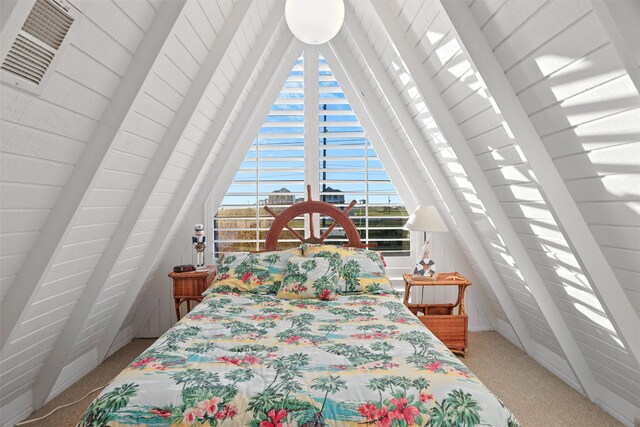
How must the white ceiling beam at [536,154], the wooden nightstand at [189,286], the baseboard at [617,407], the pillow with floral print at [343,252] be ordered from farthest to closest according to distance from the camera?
the wooden nightstand at [189,286]
the pillow with floral print at [343,252]
the baseboard at [617,407]
the white ceiling beam at [536,154]

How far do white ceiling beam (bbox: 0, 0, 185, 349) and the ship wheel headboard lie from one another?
1980mm

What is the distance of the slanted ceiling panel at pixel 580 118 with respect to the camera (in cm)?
121

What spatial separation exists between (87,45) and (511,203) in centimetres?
200

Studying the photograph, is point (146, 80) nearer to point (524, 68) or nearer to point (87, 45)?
point (87, 45)

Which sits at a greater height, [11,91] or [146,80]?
[146,80]

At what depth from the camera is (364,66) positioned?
3.37 m

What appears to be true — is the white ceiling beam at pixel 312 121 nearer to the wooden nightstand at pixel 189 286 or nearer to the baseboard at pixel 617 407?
the wooden nightstand at pixel 189 286

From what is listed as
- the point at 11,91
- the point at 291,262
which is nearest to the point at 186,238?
the point at 291,262

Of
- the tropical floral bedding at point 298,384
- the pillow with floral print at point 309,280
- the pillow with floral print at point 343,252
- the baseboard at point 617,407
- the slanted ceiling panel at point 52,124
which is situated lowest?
the baseboard at point 617,407

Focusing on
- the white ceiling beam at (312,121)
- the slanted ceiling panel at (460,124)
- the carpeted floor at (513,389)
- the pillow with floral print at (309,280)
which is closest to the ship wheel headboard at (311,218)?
the white ceiling beam at (312,121)

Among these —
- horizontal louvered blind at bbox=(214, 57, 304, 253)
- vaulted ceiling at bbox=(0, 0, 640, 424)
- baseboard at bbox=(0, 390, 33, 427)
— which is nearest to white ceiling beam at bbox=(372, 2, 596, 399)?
vaulted ceiling at bbox=(0, 0, 640, 424)

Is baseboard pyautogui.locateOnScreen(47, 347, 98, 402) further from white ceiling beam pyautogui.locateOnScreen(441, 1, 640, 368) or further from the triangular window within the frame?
white ceiling beam pyautogui.locateOnScreen(441, 1, 640, 368)

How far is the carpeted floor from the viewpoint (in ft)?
7.34

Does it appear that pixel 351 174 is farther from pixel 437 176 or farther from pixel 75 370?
pixel 75 370
